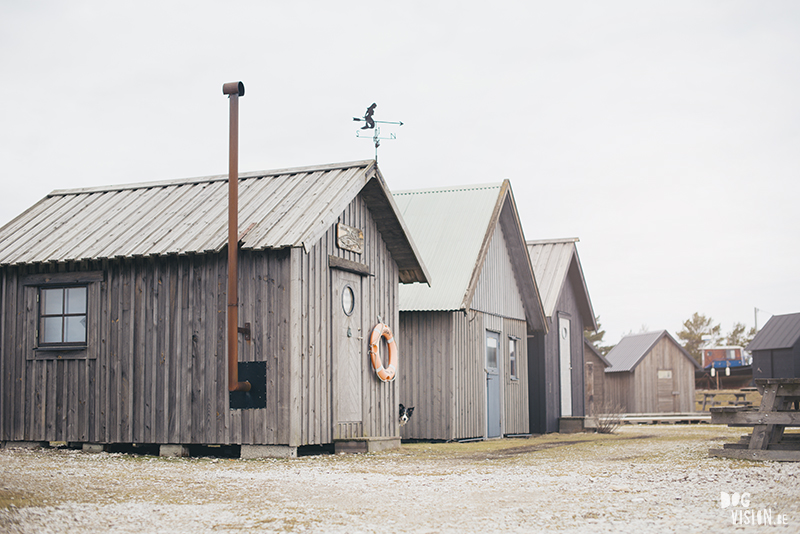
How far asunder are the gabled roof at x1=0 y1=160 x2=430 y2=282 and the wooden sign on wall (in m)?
0.48

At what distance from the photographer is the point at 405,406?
16.4 m

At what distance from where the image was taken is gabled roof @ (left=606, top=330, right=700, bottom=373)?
3947 cm

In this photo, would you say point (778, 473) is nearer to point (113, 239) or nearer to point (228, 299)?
point (228, 299)

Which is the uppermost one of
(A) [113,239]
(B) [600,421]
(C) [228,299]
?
(A) [113,239]

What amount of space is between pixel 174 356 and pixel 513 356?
32.1 ft

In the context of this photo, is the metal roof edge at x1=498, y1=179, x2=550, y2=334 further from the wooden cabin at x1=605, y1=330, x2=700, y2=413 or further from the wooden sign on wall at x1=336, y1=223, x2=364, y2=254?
the wooden cabin at x1=605, y1=330, x2=700, y2=413

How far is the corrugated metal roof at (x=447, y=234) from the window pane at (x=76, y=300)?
5895 mm

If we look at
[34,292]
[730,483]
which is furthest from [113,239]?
[730,483]

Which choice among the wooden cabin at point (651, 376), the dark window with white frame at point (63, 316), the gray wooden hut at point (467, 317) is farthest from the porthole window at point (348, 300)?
the wooden cabin at point (651, 376)

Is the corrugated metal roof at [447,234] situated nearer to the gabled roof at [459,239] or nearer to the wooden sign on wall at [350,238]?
the gabled roof at [459,239]

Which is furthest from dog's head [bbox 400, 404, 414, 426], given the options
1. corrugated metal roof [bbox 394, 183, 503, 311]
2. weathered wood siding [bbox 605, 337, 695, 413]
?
weathered wood siding [bbox 605, 337, 695, 413]

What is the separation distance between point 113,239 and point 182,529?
7.98 m

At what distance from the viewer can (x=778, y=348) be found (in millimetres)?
40656

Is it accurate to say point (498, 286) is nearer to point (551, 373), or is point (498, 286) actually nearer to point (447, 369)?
point (447, 369)
